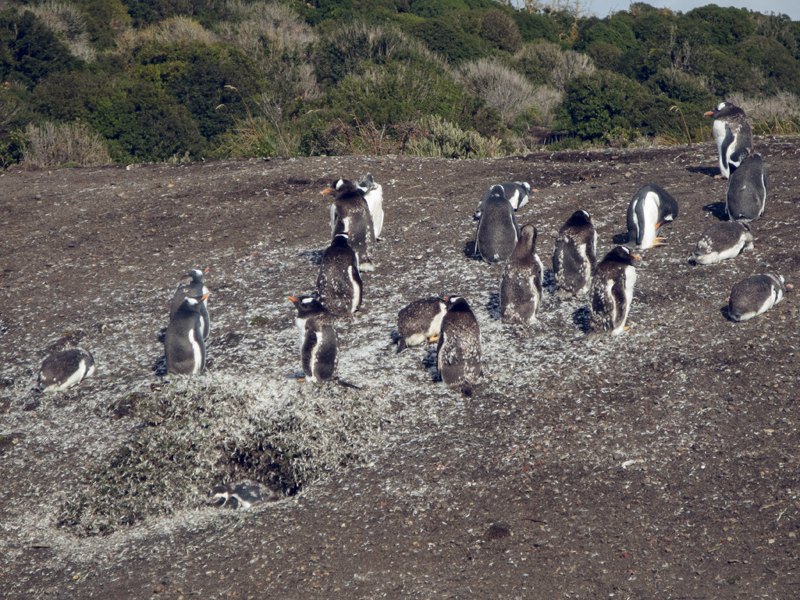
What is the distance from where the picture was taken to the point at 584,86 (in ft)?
62.3

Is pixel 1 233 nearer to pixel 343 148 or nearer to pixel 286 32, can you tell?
pixel 343 148

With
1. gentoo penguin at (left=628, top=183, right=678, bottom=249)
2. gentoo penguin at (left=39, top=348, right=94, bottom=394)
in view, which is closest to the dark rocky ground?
gentoo penguin at (left=39, top=348, right=94, bottom=394)

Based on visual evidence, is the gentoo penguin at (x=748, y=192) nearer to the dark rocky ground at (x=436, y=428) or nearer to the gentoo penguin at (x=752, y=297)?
the dark rocky ground at (x=436, y=428)

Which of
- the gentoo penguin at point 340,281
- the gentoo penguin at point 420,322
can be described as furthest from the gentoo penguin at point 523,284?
the gentoo penguin at point 340,281

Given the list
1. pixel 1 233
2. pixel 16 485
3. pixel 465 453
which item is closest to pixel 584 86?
pixel 1 233

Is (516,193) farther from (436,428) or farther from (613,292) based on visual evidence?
(436,428)

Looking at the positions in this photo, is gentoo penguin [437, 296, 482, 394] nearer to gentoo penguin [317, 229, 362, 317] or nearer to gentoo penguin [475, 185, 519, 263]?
gentoo penguin [317, 229, 362, 317]

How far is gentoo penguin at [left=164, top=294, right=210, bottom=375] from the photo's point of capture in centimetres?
605

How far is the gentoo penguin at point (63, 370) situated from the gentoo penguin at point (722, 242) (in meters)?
6.40

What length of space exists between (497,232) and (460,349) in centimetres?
259

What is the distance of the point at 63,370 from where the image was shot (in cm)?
633

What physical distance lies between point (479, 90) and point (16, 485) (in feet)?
69.7

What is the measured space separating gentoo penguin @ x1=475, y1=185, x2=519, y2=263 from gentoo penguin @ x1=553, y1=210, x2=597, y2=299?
881mm

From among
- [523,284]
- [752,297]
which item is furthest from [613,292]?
[752,297]
